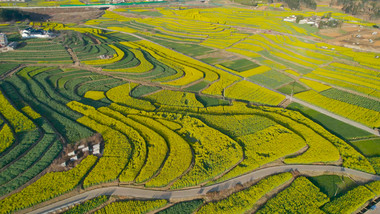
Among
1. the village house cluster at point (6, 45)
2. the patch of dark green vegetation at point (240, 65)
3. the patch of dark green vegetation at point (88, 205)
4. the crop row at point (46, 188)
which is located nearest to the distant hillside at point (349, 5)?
the patch of dark green vegetation at point (240, 65)

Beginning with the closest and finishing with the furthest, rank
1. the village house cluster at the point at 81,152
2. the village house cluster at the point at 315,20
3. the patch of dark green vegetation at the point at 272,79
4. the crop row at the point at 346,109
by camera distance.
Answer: the village house cluster at the point at 81,152 → the crop row at the point at 346,109 → the patch of dark green vegetation at the point at 272,79 → the village house cluster at the point at 315,20

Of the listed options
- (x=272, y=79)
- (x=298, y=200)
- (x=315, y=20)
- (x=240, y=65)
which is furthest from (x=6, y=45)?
(x=315, y=20)

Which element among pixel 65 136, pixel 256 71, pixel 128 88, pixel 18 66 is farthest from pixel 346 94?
pixel 18 66

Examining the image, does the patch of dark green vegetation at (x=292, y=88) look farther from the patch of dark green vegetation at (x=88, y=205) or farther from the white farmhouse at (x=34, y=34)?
the white farmhouse at (x=34, y=34)

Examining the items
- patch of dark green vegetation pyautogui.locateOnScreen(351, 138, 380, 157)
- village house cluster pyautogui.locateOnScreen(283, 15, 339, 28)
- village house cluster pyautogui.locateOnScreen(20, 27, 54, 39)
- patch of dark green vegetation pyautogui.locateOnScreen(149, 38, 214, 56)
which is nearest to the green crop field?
patch of dark green vegetation pyautogui.locateOnScreen(351, 138, 380, 157)

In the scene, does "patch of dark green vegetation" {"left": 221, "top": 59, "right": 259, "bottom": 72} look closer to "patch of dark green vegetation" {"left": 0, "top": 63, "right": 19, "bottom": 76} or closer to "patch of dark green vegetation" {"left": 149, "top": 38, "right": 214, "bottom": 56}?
"patch of dark green vegetation" {"left": 149, "top": 38, "right": 214, "bottom": 56}
